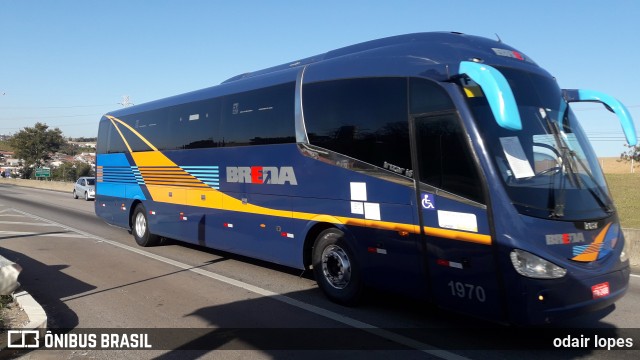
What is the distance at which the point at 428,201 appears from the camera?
17.6ft

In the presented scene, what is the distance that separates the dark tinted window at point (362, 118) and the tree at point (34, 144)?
73.6 metres

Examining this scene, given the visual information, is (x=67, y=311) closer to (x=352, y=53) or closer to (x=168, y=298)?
(x=168, y=298)

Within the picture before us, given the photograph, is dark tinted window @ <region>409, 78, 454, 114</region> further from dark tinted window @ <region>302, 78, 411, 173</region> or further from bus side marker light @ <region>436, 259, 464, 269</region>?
bus side marker light @ <region>436, 259, 464, 269</region>

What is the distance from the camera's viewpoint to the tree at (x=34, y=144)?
6869cm

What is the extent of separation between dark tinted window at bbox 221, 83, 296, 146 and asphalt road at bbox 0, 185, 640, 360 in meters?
2.40

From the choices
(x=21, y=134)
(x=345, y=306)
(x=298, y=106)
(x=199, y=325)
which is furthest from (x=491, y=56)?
(x=21, y=134)

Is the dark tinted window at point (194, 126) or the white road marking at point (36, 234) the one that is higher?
the dark tinted window at point (194, 126)

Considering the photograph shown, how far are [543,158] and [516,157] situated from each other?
0.95 feet

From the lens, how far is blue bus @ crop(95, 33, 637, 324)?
4637 mm

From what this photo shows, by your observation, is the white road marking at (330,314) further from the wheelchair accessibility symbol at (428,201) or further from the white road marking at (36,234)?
the white road marking at (36,234)

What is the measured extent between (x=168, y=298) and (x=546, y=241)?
518cm

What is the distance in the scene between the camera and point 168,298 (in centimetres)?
714

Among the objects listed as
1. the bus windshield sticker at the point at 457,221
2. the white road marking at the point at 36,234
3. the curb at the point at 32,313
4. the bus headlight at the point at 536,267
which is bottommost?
the white road marking at the point at 36,234

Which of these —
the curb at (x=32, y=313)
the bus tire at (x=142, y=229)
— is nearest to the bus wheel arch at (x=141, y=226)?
the bus tire at (x=142, y=229)
